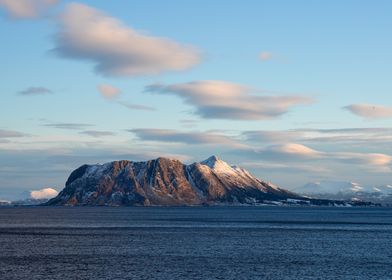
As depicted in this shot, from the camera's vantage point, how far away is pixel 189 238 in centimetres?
15600

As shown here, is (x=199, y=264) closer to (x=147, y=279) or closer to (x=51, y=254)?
(x=147, y=279)

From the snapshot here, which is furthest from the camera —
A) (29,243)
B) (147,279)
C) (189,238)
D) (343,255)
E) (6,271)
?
(189,238)

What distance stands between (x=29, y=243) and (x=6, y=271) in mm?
49868

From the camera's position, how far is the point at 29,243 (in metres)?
141

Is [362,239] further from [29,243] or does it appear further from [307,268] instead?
[29,243]

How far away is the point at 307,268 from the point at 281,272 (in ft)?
19.5

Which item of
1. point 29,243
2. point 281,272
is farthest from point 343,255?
point 29,243

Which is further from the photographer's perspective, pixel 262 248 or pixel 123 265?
pixel 262 248

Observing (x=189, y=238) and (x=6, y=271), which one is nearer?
(x=6, y=271)

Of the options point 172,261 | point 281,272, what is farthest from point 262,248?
point 281,272

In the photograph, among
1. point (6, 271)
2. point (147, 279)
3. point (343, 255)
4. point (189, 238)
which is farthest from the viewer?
point (189, 238)

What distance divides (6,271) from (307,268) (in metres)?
41.7

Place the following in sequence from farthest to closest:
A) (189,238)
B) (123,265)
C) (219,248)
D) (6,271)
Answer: (189,238)
(219,248)
(123,265)
(6,271)

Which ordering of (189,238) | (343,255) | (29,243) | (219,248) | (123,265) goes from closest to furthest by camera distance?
(123,265) < (343,255) < (219,248) < (29,243) < (189,238)
